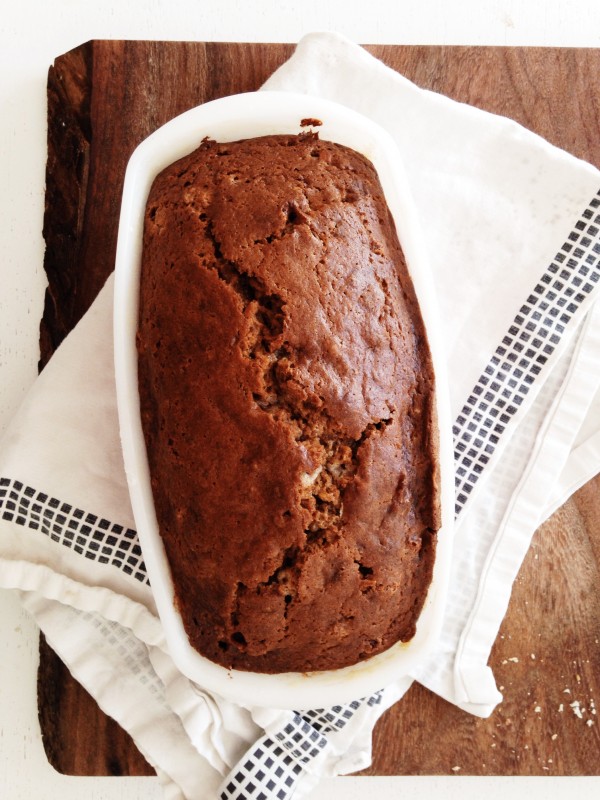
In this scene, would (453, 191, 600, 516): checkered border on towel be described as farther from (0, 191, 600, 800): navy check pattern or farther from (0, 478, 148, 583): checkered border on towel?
(0, 478, 148, 583): checkered border on towel

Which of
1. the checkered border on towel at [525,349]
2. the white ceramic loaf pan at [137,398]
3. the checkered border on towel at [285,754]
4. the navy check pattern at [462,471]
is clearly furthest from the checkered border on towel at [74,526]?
the checkered border on towel at [525,349]

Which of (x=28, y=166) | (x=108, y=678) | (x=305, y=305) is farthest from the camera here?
(x=28, y=166)

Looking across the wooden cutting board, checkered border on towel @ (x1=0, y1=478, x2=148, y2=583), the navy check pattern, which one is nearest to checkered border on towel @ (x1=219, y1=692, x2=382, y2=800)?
the navy check pattern

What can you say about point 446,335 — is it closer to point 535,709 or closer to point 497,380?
point 497,380

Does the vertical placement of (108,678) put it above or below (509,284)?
below

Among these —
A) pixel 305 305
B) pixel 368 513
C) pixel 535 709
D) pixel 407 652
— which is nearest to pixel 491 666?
pixel 535 709

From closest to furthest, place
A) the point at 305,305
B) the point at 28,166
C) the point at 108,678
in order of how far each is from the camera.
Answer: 1. the point at 305,305
2. the point at 108,678
3. the point at 28,166

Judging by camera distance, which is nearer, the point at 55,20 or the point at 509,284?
the point at 509,284

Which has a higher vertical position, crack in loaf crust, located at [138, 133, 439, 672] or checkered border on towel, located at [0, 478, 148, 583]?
crack in loaf crust, located at [138, 133, 439, 672]
